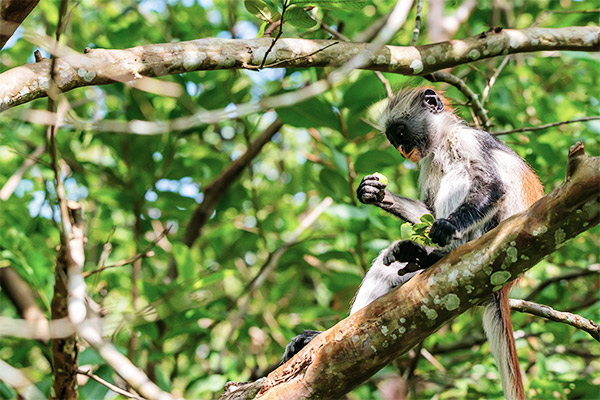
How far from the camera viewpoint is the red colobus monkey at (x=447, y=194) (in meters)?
4.06

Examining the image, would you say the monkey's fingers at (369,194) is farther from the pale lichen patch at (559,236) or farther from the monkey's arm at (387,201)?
the pale lichen patch at (559,236)

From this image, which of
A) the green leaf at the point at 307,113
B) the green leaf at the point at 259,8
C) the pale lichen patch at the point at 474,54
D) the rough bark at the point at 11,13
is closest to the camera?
the rough bark at the point at 11,13

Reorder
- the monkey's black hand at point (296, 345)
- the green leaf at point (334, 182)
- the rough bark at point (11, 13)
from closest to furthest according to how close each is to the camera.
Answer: the rough bark at point (11, 13), the monkey's black hand at point (296, 345), the green leaf at point (334, 182)

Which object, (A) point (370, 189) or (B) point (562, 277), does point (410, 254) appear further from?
(B) point (562, 277)

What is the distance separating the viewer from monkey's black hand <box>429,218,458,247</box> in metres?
3.89

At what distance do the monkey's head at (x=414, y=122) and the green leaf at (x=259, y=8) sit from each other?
5.85 ft

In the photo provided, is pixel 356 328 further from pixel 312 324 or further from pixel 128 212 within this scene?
pixel 128 212

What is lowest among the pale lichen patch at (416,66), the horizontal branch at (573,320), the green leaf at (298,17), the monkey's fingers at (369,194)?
the horizontal branch at (573,320)

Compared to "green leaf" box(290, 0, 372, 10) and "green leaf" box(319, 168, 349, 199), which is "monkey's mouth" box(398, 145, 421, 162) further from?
"green leaf" box(290, 0, 372, 10)

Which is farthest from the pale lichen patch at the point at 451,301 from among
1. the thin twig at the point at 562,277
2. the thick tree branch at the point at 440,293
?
the thin twig at the point at 562,277

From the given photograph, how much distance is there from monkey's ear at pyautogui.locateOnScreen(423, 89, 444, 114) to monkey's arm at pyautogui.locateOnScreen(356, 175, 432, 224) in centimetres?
75

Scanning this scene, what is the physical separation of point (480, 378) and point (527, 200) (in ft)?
6.97

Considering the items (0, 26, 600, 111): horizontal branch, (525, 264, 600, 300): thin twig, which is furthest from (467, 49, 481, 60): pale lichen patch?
(525, 264, 600, 300): thin twig

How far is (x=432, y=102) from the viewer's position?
5.30 meters
